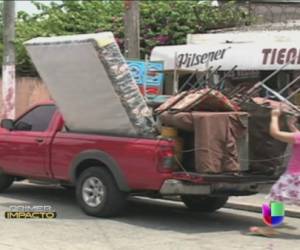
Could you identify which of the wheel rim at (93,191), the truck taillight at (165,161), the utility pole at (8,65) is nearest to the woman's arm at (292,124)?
the truck taillight at (165,161)

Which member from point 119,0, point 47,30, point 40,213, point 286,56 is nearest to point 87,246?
point 40,213

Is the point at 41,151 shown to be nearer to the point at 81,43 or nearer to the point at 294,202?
the point at 81,43

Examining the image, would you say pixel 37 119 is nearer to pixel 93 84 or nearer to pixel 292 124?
pixel 93 84

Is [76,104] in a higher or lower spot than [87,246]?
higher

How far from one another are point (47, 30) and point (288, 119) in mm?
13440

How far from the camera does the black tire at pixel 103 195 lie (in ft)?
31.4

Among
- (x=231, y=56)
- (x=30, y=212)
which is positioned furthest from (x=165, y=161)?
(x=231, y=56)

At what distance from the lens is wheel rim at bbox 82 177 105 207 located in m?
9.70

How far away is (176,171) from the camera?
906cm

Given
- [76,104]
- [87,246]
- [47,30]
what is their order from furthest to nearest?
[47,30], [76,104], [87,246]

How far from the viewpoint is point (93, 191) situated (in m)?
9.84

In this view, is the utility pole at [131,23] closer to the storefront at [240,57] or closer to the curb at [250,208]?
the storefront at [240,57]

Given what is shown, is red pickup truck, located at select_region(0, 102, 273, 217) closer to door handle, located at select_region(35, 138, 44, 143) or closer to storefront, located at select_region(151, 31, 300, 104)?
door handle, located at select_region(35, 138, 44, 143)

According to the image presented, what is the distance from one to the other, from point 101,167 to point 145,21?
39.4ft
